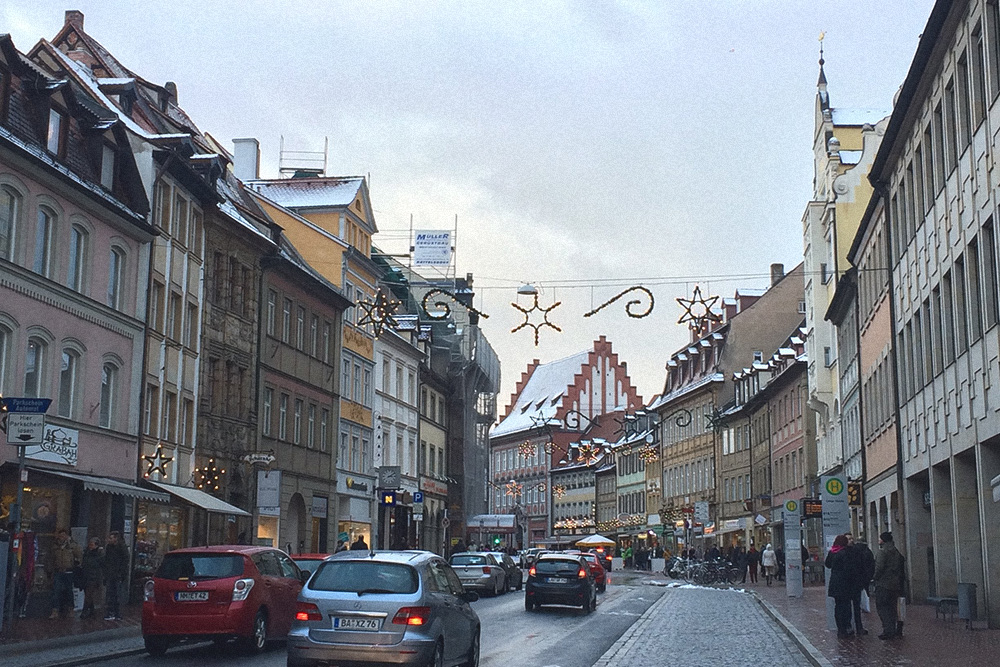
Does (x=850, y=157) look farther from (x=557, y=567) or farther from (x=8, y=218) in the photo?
(x=8, y=218)

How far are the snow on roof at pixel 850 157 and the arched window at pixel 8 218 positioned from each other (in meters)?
34.3

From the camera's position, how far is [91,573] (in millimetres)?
27250

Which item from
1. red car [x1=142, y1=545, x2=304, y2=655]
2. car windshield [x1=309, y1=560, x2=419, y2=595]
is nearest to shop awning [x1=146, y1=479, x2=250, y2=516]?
red car [x1=142, y1=545, x2=304, y2=655]

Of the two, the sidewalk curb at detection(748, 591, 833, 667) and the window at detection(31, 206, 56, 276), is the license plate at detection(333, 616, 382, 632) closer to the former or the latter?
the sidewalk curb at detection(748, 591, 833, 667)

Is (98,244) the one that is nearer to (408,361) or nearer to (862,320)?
(862,320)

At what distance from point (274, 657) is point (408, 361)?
47.0m

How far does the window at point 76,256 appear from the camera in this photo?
100 ft

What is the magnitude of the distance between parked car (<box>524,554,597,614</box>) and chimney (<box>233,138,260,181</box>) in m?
30.9

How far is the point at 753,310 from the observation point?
82.8m

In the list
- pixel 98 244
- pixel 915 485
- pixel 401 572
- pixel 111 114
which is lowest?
pixel 401 572

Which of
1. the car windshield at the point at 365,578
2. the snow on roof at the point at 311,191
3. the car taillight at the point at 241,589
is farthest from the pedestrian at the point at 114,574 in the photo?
the snow on roof at the point at 311,191

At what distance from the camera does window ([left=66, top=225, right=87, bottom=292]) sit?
30578 mm

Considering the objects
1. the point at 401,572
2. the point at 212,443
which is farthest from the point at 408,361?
the point at 401,572

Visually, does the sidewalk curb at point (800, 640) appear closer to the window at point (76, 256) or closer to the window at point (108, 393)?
the window at point (108, 393)
